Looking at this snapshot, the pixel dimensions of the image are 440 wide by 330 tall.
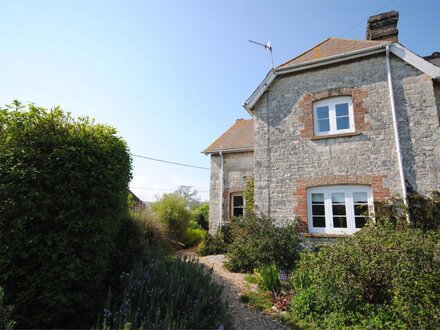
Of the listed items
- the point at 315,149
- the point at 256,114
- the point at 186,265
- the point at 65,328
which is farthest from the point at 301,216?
the point at 65,328

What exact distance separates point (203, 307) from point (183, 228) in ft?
32.5

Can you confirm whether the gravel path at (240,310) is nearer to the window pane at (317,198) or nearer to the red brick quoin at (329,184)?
the red brick quoin at (329,184)

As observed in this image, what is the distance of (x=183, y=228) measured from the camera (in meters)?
13.1

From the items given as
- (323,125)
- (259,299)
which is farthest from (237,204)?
(259,299)

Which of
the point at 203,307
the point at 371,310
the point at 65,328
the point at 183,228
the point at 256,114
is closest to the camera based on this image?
the point at 65,328

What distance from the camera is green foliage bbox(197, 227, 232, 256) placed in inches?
412

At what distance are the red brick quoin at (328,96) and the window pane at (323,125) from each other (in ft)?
1.00

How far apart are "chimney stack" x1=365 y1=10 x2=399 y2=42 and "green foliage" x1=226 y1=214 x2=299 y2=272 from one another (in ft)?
24.5

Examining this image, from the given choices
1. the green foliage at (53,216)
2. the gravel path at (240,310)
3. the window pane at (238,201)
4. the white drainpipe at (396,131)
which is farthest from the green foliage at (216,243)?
the green foliage at (53,216)

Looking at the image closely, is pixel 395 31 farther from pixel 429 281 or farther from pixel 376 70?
pixel 429 281

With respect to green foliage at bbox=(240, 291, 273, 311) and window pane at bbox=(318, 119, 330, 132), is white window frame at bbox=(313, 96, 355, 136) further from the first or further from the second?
green foliage at bbox=(240, 291, 273, 311)

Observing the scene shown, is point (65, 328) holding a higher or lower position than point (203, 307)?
lower

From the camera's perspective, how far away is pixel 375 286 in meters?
4.34

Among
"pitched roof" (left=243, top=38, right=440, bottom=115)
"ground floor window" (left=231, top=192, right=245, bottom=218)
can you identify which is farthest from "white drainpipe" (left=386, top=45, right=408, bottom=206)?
"ground floor window" (left=231, top=192, right=245, bottom=218)
